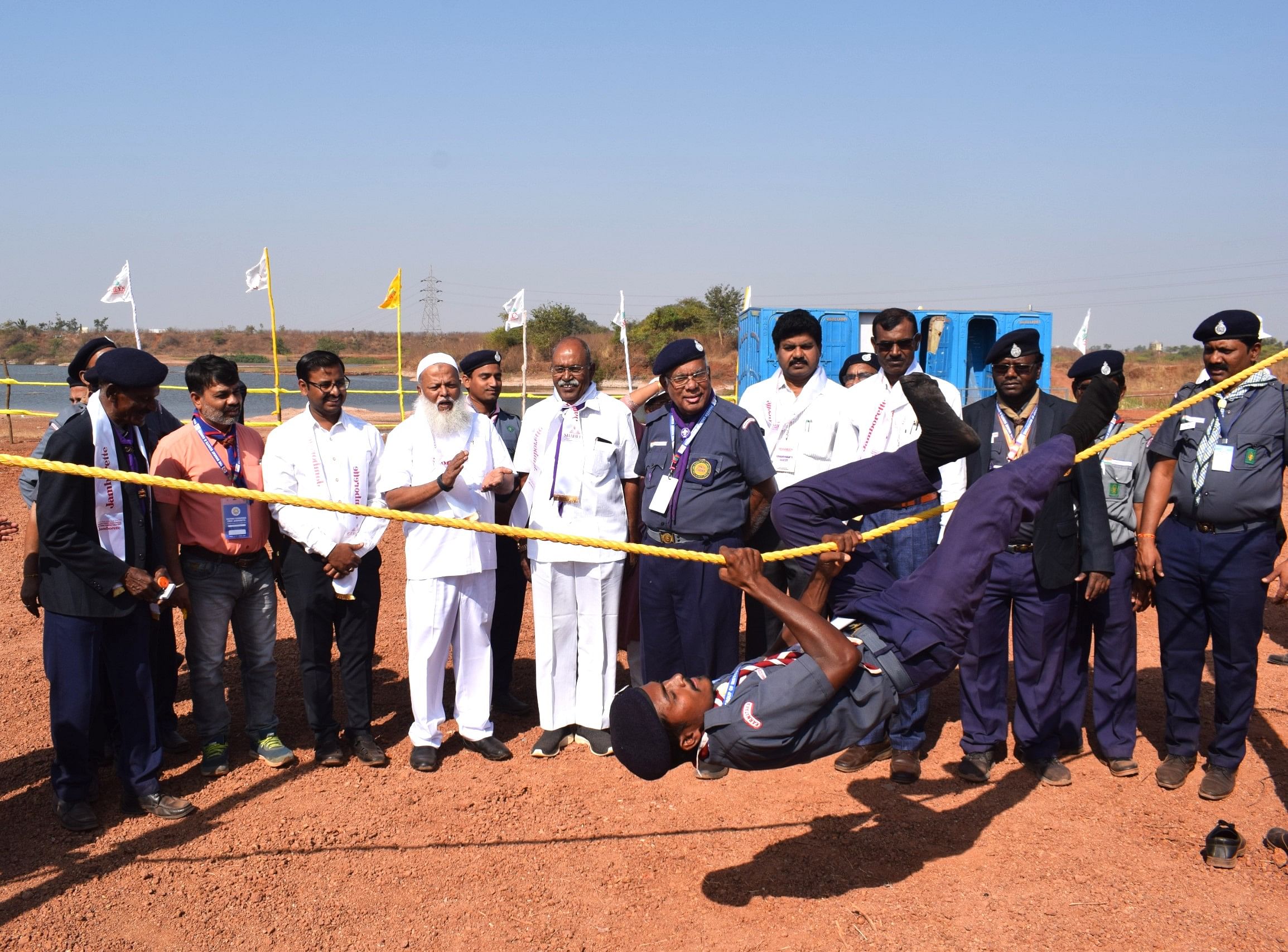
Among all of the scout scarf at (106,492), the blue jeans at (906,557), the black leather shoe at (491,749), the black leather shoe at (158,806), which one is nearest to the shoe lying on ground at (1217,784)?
the blue jeans at (906,557)

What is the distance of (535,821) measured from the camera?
178 inches

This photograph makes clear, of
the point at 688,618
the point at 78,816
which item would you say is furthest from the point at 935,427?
the point at 78,816

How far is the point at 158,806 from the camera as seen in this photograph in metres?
4.41

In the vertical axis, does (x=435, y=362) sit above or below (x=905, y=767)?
above

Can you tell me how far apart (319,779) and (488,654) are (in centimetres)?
111

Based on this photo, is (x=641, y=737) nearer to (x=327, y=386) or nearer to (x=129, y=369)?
(x=327, y=386)

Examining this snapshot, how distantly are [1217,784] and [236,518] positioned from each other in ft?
17.5

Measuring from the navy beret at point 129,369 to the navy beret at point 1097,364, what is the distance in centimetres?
469

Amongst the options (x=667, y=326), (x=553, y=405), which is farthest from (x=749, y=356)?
(x=667, y=326)

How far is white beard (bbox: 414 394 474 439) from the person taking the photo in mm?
5109

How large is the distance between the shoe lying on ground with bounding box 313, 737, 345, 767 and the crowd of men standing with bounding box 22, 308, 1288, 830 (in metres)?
0.02

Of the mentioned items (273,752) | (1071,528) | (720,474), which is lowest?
(273,752)

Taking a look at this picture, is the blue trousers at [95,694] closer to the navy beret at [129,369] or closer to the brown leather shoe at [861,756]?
the navy beret at [129,369]

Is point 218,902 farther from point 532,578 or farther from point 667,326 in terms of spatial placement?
point 667,326
